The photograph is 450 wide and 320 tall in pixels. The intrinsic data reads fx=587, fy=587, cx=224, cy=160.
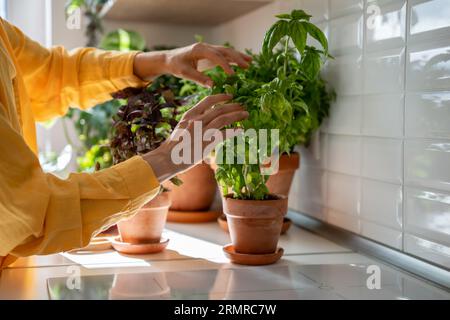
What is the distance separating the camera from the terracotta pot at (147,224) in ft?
4.21

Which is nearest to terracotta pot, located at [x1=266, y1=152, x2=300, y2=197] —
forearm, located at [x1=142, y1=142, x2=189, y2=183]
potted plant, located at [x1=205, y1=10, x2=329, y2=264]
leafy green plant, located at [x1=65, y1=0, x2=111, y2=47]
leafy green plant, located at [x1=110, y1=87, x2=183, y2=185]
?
potted plant, located at [x1=205, y1=10, x2=329, y2=264]

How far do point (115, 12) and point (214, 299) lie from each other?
50.7 inches

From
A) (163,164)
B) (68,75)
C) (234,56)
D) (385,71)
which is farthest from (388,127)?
(68,75)

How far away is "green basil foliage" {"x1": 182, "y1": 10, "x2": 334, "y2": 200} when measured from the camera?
3.51ft

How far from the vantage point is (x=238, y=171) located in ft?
3.87

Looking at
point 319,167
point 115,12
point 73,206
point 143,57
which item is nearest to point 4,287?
point 73,206

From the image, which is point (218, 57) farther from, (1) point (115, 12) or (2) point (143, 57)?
(1) point (115, 12)

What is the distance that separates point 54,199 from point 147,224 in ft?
1.51

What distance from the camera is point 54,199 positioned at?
836 millimetres

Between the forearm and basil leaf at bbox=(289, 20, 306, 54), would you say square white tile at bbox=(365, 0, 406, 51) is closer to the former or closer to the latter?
basil leaf at bbox=(289, 20, 306, 54)

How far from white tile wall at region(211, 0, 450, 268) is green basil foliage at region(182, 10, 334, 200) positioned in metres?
0.10

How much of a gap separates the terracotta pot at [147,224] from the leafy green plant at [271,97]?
6.3 inches

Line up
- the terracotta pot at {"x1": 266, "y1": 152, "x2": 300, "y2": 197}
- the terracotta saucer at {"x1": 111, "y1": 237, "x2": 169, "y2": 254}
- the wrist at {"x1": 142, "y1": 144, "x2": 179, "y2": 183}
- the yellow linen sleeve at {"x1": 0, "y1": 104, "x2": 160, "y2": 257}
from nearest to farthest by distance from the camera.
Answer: the yellow linen sleeve at {"x1": 0, "y1": 104, "x2": 160, "y2": 257} → the wrist at {"x1": 142, "y1": 144, "x2": 179, "y2": 183} → the terracotta saucer at {"x1": 111, "y1": 237, "x2": 169, "y2": 254} → the terracotta pot at {"x1": 266, "y1": 152, "x2": 300, "y2": 197}

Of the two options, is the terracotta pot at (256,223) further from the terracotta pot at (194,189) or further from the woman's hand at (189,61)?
the terracotta pot at (194,189)
